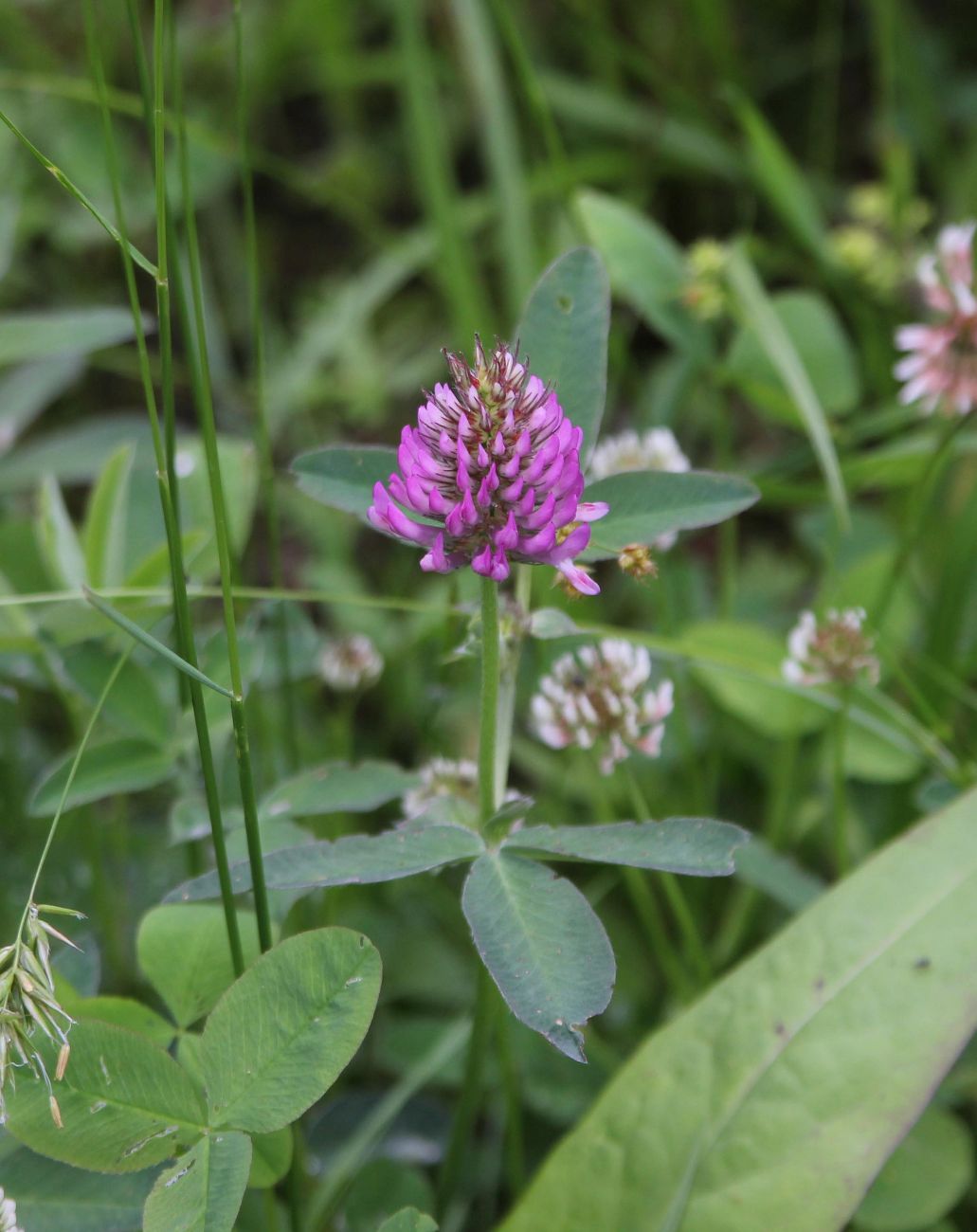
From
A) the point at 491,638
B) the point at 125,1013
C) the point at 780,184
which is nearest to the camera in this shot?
the point at 491,638

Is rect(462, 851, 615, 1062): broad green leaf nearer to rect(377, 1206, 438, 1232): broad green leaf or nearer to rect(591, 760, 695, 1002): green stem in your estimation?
rect(377, 1206, 438, 1232): broad green leaf

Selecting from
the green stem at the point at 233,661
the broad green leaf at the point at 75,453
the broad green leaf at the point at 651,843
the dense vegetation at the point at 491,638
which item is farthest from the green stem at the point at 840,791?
the broad green leaf at the point at 75,453

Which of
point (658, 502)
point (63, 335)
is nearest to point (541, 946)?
point (658, 502)

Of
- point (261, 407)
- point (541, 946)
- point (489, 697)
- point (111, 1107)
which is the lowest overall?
point (111, 1107)

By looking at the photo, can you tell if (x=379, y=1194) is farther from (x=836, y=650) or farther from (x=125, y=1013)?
(x=836, y=650)

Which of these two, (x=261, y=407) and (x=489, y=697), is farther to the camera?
(x=261, y=407)

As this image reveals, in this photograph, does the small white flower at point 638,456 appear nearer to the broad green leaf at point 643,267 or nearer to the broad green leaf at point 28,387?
the broad green leaf at point 643,267
